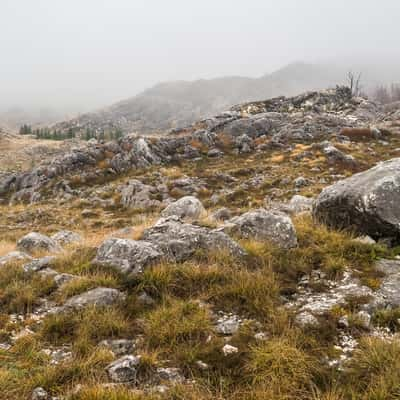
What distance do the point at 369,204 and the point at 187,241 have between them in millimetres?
4461

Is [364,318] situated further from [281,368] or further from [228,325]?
[228,325]

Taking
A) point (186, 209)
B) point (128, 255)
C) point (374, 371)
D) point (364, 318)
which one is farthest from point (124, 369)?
point (186, 209)

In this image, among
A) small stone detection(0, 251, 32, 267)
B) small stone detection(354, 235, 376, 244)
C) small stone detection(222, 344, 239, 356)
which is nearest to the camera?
small stone detection(222, 344, 239, 356)

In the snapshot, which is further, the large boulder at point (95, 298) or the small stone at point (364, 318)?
the large boulder at point (95, 298)

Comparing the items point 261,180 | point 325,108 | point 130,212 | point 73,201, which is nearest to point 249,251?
point 130,212

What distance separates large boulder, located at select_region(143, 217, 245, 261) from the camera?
23.1 ft

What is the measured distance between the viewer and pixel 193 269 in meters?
6.30

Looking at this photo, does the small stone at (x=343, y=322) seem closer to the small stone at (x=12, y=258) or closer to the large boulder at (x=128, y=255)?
the large boulder at (x=128, y=255)

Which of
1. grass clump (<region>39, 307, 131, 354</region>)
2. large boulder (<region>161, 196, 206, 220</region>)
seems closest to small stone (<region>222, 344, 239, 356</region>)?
grass clump (<region>39, 307, 131, 354</region>)

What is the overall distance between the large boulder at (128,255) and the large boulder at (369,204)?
4.84 metres

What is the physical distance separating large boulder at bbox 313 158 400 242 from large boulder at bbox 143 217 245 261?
303 centimetres

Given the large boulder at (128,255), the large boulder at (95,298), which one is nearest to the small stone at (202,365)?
the large boulder at (95,298)

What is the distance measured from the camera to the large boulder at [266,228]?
24.6 ft

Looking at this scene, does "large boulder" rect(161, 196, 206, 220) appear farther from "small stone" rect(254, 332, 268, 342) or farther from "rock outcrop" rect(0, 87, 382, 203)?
"rock outcrop" rect(0, 87, 382, 203)
